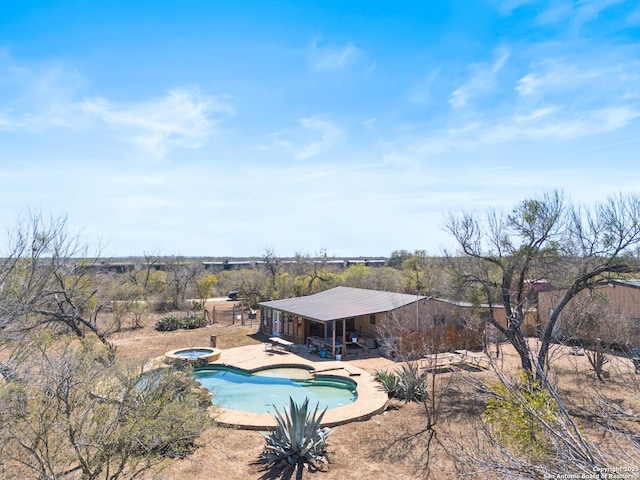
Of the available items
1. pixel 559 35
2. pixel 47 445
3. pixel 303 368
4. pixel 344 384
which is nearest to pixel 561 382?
pixel 344 384

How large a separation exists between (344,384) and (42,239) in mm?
12415

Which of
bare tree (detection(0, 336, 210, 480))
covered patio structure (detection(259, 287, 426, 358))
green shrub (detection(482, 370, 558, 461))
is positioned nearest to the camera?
green shrub (detection(482, 370, 558, 461))

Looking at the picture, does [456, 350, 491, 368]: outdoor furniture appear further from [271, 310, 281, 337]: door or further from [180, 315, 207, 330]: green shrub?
[180, 315, 207, 330]: green shrub

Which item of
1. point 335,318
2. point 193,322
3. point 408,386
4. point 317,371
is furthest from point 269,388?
point 193,322

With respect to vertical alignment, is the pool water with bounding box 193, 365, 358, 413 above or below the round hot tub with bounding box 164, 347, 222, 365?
below

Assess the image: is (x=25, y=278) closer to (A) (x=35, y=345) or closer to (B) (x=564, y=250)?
(A) (x=35, y=345)

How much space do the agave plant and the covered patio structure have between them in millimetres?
10243

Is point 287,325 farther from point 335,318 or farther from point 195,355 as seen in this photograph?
point 195,355

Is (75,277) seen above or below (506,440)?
above

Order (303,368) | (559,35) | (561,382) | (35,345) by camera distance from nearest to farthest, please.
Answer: (35,345), (559,35), (561,382), (303,368)

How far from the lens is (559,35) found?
401 inches

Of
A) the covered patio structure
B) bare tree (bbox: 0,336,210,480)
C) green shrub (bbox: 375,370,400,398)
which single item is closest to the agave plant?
bare tree (bbox: 0,336,210,480)

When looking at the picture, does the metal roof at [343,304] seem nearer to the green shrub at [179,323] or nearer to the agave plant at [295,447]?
the green shrub at [179,323]

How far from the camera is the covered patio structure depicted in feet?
70.4
